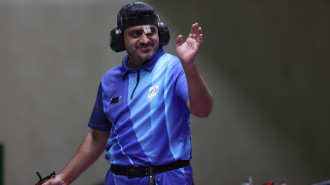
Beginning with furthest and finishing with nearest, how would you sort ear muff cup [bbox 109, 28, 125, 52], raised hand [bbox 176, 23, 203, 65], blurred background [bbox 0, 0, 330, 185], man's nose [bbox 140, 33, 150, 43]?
blurred background [bbox 0, 0, 330, 185], ear muff cup [bbox 109, 28, 125, 52], man's nose [bbox 140, 33, 150, 43], raised hand [bbox 176, 23, 203, 65]

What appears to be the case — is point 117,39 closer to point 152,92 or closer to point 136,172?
point 152,92

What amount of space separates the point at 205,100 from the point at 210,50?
333cm

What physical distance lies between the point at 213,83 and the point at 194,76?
3.38 meters

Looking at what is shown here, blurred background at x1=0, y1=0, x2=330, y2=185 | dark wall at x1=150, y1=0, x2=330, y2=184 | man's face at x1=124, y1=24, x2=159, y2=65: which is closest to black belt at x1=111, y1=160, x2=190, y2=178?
man's face at x1=124, y1=24, x2=159, y2=65

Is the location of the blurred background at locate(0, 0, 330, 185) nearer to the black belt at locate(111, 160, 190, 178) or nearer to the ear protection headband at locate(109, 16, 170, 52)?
the ear protection headband at locate(109, 16, 170, 52)

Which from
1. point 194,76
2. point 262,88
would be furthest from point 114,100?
point 262,88

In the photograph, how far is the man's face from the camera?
227 centimetres

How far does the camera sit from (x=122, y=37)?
94.0 inches

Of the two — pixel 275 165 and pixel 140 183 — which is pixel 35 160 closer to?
pixel 140 183

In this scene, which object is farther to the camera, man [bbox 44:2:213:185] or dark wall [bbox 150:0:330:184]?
dark wall [bbox 150:0:330:184]

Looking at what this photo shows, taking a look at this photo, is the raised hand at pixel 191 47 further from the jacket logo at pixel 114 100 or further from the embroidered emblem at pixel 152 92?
the jacket logo at pixel 114 100

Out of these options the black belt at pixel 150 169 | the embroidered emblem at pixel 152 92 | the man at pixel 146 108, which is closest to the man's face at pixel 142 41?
the man at pixel 146 108

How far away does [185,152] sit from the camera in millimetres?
2170

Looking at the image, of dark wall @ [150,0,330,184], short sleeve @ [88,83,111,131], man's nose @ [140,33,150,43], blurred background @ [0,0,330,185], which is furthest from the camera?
dark wall @ [150,0,330,184]
